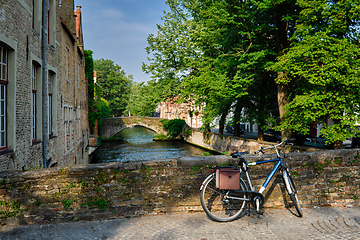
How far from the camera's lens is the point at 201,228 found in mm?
3891

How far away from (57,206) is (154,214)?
1.53 metres

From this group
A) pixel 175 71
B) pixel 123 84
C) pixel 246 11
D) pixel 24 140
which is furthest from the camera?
pixel 123 84

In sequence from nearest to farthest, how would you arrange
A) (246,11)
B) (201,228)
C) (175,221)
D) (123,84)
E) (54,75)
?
(201,228), (175,221), (54,75), (246,11), (123,84)

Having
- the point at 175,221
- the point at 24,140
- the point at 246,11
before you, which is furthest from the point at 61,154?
the point at 246,11

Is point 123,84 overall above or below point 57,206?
A: above

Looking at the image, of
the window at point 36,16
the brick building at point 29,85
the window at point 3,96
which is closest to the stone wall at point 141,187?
the brick building at point 29,85

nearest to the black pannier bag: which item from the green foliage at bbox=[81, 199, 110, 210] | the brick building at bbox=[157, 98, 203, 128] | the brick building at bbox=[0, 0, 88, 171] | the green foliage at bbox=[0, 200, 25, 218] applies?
the green foliage at bbox=[81, 199, 110, 210]

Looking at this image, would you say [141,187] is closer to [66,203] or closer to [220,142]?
[66,203]

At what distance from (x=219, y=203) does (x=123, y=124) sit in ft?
118

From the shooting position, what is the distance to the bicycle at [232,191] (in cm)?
422

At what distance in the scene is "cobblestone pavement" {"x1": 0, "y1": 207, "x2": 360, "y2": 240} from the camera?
11.9 ft

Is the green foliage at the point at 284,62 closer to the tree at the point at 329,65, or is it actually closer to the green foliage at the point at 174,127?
the tree at the point at 329,65

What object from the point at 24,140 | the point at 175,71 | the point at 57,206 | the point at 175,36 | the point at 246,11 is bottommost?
the point at 57,206

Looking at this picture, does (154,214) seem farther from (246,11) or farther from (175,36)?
(175,36)
